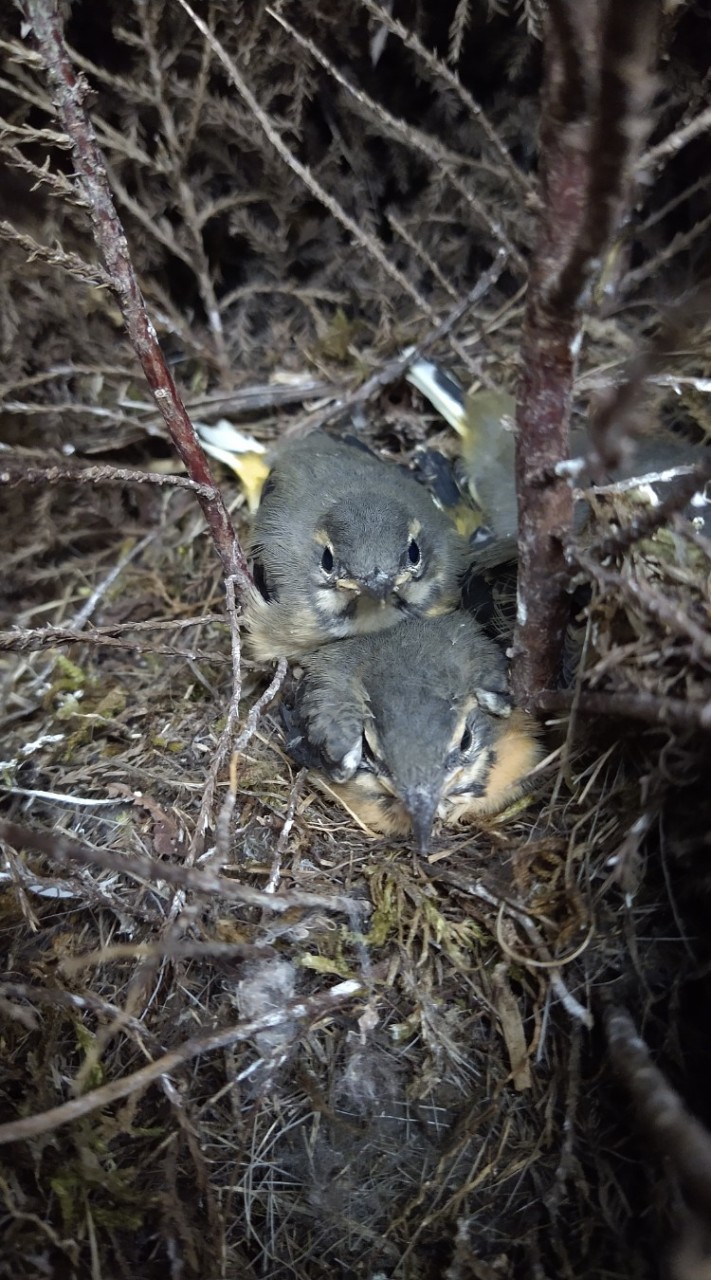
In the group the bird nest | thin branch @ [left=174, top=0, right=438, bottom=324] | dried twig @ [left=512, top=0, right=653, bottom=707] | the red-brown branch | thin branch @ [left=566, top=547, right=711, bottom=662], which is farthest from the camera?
thin branch @ [left=174, top=0, right=438, bottom=324]

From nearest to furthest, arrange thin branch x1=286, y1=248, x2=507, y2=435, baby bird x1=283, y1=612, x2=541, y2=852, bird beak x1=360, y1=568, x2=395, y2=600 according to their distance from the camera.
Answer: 1. baby bird x1=283, y1=612, x2=541, y2=852
2. bird beak x1=360, y1=568, x2=395, y2=600
3. thin branch x1=286, y1=248, x2=507, y2=435

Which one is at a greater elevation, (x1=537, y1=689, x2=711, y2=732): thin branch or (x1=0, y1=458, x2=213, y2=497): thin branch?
(x1=537, y1=689, x2=711, y2=732): thin branch

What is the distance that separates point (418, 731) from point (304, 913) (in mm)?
548

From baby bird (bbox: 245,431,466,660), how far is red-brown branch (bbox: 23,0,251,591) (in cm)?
37

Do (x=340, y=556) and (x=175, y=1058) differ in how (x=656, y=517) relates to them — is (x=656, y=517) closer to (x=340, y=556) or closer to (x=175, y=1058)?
(x=340, y=556)

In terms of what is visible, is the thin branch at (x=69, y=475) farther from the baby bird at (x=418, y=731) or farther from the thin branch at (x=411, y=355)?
the thin branch at (x=411, y=355)

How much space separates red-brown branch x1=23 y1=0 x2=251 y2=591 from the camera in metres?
1.98

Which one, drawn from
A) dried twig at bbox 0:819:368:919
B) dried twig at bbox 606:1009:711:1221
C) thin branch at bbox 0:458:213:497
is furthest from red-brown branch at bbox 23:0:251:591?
dried twig at bbox 606:1009:711:1221

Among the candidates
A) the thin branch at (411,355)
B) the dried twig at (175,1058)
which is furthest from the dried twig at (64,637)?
the thin branch at (411,355)

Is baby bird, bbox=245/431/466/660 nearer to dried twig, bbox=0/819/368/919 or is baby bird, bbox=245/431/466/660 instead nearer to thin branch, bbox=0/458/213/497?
thin branch, bbox=0/458/213/497

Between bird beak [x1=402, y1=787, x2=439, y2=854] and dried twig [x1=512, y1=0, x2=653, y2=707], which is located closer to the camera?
dried twig [x1=512, y1=0, x2=653, y2=707]

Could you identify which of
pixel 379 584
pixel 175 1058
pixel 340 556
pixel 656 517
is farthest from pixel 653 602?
pixel 175 1058

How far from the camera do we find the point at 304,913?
7.24 feet

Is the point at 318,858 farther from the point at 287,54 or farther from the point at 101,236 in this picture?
the point at 287,54
